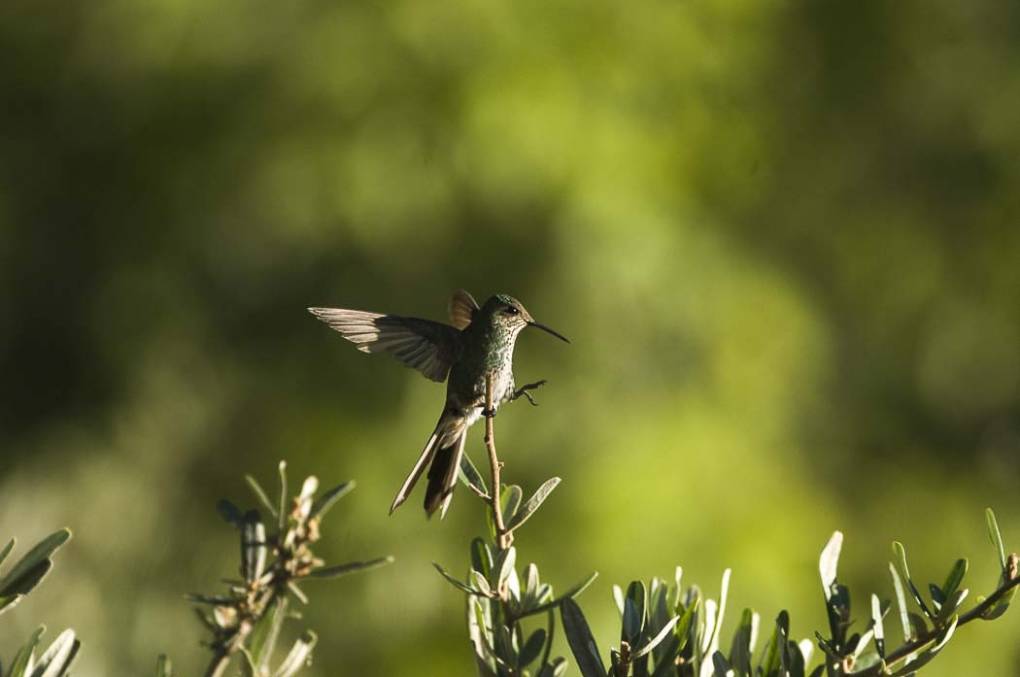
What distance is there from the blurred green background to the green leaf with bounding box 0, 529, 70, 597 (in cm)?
272

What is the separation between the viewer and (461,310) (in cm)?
211

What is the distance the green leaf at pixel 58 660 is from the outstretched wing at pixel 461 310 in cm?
104

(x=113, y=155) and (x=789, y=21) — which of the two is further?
(x=789, y=21)

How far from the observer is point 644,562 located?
449 cm

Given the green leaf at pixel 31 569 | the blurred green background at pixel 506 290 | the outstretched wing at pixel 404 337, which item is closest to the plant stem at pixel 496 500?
the green leaf at pixel 31 569

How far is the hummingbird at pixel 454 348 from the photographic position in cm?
173

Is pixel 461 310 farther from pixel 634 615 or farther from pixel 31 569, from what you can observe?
pixel 31 569

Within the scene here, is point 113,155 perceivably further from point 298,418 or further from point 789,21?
point 789,21

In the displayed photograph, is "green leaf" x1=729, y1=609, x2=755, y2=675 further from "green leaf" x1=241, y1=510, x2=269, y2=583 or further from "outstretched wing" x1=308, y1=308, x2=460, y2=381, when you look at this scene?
"outstretched wing" x1=308, y1=308, x2=460, y2=381

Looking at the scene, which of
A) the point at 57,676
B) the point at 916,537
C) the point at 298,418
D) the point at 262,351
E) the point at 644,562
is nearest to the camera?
the point at 57,676

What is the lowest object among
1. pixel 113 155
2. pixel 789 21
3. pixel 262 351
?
pixel 262 351

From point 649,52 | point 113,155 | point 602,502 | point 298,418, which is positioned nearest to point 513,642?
point 602,502

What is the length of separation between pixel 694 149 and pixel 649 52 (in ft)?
1.60

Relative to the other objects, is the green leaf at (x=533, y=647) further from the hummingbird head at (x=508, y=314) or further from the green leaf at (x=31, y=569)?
the hummingbird head at (x=508, y=314)
